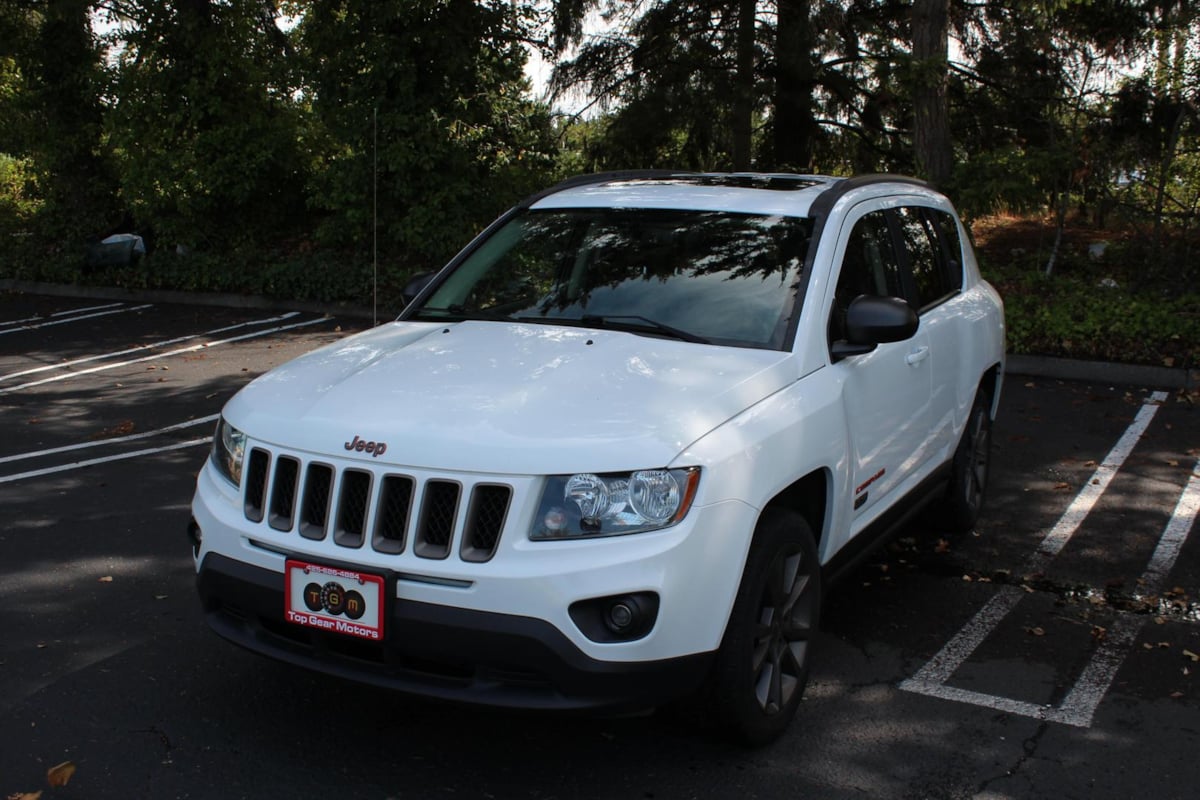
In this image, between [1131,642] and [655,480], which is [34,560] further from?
[1131,642]

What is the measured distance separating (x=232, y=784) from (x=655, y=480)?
1674 millimetres

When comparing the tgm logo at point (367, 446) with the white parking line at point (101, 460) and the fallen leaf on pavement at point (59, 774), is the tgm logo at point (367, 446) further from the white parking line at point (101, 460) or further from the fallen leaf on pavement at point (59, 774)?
the white parking line at point (101, 460)

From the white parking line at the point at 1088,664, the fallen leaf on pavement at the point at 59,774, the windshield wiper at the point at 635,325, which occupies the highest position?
the windshield wiper at the point at 635,325

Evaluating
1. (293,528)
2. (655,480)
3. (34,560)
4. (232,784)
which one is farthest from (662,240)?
(34,560)

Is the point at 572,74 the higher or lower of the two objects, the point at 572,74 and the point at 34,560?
the higher

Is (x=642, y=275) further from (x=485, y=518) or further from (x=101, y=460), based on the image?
(x=101, y=460)

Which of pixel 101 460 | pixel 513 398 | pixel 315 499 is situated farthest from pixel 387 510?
pixel 101 460

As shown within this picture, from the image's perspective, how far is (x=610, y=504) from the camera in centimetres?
342

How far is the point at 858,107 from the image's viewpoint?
52.0ft

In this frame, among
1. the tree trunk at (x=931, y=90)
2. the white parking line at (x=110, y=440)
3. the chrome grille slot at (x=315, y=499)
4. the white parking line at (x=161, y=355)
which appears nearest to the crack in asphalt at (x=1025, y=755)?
the chrome grille slot at (x=315, y=499)

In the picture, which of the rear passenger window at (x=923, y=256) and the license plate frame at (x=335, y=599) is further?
the rear passenger window at (x=923, y=256)

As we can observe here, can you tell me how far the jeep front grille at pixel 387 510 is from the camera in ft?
11.2

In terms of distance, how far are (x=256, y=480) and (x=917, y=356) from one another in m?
2.85

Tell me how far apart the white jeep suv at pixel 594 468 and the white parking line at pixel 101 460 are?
3.77 metres
